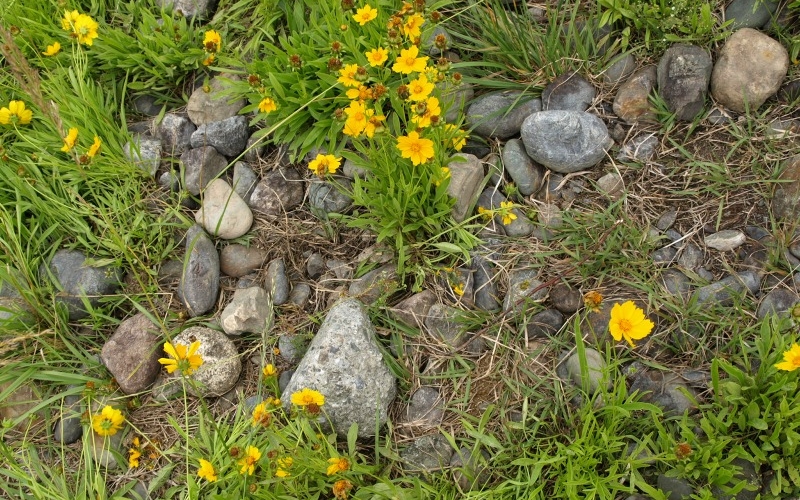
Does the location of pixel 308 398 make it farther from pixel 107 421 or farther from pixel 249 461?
pixel 107 421

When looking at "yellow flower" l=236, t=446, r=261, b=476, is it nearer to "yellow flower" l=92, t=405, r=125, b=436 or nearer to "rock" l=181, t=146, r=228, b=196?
"yellow flower" l=92, t=405, r=125, b=436

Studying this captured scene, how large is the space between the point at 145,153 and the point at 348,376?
166 cm

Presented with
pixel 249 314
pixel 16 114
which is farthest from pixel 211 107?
pixel 249 314

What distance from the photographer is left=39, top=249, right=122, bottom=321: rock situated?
305cm

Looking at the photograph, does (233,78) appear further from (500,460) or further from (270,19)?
(500,460)

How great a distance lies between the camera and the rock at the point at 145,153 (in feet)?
10.7

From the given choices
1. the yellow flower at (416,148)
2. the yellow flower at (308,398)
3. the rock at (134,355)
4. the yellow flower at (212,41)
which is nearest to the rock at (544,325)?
the yellow flower at (416,148)

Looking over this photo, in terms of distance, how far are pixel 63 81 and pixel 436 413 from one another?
2.57 m

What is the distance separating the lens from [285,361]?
2.84 metres

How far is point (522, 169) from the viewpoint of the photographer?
116 inches

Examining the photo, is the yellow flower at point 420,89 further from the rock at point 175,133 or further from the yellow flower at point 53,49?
the yellow flower at point 53,49

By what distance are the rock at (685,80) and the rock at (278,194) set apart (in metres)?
1.76

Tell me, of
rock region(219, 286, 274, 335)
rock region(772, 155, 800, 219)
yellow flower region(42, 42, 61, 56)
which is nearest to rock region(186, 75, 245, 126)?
yellow flower region(42, 42, 61, 56)

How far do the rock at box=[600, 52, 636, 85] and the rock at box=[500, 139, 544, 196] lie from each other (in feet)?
1.78
